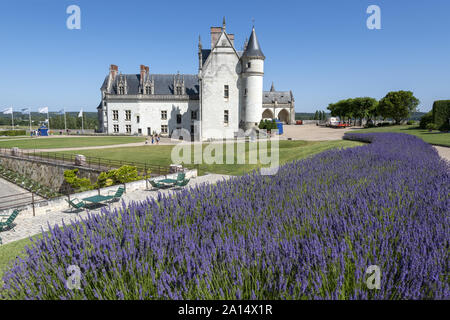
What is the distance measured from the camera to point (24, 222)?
9516 mm

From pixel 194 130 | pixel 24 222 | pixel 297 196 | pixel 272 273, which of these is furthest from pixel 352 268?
pixel 194 130

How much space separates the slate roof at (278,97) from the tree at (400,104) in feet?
95.9

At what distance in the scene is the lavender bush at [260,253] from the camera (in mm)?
2732

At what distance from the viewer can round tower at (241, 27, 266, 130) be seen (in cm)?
4109

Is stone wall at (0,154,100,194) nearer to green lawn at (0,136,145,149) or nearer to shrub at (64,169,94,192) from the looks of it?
shrub at (64,169,94,192)

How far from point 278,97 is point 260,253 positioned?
82485 mm

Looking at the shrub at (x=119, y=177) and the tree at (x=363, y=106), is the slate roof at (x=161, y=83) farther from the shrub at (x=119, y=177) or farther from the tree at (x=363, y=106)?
the tree at (x=363, y=106)

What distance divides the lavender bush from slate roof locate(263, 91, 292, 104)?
78.2 metres

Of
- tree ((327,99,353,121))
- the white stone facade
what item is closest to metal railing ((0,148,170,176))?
the white stone facade

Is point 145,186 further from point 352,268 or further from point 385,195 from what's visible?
point 352,268

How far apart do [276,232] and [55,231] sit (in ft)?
11.0

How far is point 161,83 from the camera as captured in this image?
5334 cm

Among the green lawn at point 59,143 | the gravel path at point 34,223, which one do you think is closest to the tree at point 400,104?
the green lawn at point 59,143

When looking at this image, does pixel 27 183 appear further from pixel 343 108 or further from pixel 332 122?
pixel 343 108
